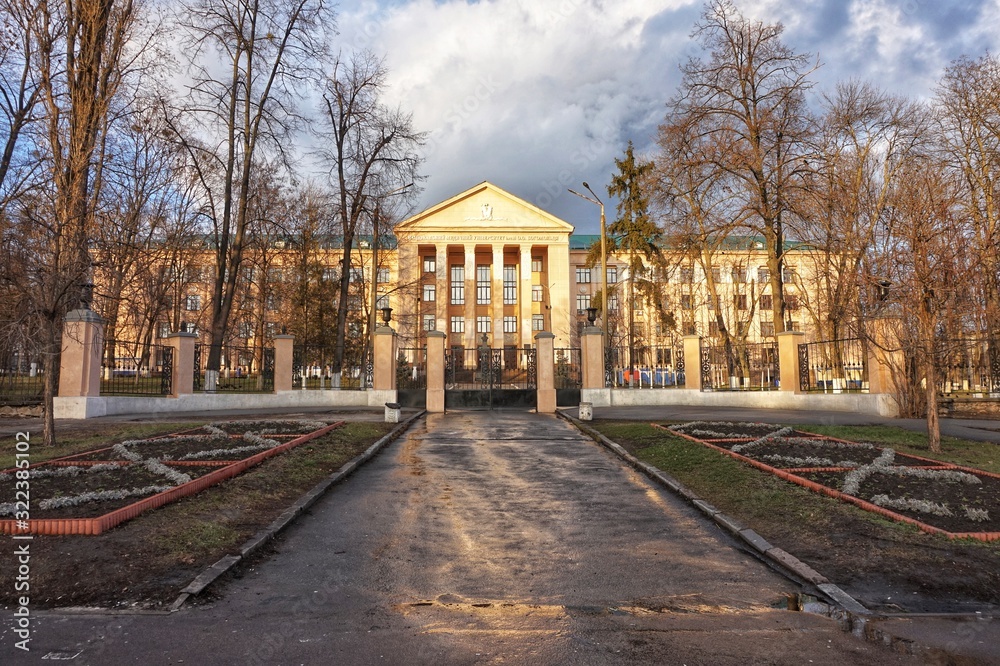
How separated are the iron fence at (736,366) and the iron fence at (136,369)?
18538 mm

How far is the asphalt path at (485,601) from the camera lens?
11.3 feet

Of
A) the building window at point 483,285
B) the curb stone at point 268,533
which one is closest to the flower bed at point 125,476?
the curb stone at point 268,533

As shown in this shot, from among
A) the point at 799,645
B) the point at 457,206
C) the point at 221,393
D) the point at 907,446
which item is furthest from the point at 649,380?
the point at 457,206

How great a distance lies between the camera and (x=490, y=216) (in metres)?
59.8

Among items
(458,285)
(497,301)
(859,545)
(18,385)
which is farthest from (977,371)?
(458,285)

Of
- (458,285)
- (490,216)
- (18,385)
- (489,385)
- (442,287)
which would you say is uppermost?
(490,216)

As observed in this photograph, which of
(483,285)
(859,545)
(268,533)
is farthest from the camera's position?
(483,285)

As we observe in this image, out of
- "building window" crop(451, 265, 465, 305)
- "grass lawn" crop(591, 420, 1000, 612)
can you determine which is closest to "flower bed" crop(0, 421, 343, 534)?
"grass lawn" crop(591, 420, 1000, 612)

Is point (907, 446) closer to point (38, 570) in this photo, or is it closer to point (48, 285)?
point (38, 570)

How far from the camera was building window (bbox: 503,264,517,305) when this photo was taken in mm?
64625

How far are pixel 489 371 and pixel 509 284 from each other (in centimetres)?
4286

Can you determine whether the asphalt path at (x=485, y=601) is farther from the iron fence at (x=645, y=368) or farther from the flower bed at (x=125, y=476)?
the iron fence at (x=645, y=368)

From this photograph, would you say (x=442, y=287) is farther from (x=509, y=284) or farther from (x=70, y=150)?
(x=70, y=150)

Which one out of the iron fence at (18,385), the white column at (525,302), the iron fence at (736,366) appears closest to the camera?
the iron fence at (18,385)
